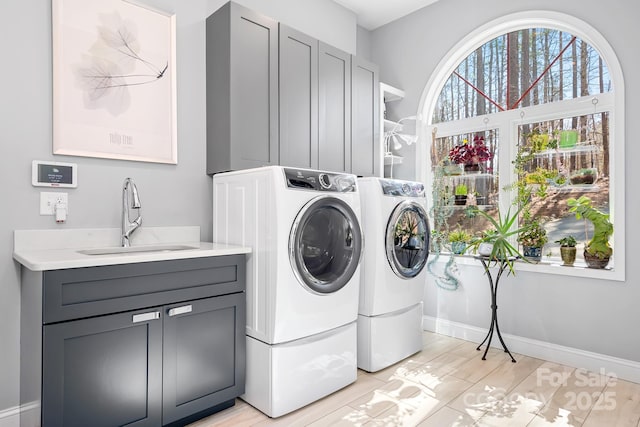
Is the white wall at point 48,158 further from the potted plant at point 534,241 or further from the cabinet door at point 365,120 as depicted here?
the potted plant at point 534,241

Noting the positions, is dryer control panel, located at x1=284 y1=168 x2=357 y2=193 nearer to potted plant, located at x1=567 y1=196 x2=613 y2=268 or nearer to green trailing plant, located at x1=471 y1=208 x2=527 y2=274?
green trailing plant, located at x1=471 y1=208 x2=527 y2=274

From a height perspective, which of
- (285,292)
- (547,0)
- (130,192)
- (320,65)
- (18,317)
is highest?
(547,0)

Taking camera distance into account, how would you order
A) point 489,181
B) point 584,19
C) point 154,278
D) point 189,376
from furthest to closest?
point 489,181
point 584,19
point 189,376
point 154,278

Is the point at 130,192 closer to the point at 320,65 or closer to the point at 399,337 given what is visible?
the point at 320,65

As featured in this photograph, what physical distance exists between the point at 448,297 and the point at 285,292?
1966mm

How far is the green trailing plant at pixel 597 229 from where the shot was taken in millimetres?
2559

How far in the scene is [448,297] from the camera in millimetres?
3377

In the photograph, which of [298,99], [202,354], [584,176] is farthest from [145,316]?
[584,176]

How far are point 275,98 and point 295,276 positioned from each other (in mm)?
1270

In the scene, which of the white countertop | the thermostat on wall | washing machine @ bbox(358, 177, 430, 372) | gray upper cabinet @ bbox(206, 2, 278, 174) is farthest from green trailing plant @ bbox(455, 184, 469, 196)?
the thermostat on wall

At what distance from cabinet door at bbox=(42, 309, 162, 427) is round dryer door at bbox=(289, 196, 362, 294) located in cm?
77

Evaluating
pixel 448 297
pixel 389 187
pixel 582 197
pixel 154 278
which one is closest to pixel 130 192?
pixel 154 278

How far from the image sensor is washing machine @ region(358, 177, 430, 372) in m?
2.54

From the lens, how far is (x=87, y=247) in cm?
206
